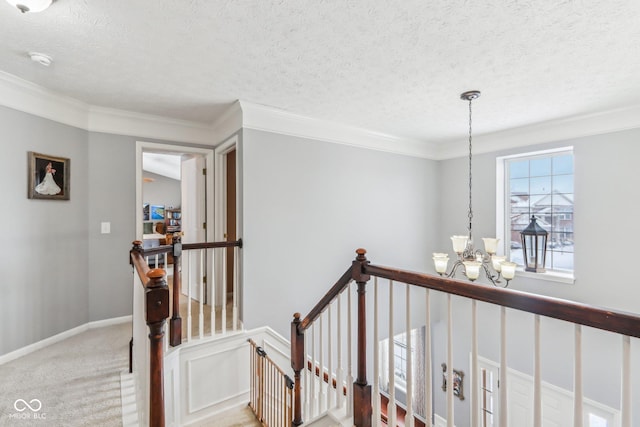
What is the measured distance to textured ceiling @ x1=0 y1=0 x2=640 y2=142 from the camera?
162 cm

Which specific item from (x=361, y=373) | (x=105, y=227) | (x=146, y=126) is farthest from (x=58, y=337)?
(x=361, y=373)

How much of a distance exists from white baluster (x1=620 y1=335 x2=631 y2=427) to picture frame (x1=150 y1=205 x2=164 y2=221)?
364 inches

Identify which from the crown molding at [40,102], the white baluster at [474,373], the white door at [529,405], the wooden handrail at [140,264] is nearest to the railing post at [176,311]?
the wooden handrail at [140,264]

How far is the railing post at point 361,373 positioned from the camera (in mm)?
1578

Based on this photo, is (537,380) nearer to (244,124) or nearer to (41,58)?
(244,124)

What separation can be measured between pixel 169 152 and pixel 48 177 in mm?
1149

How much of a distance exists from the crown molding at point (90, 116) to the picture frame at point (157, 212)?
558 cm

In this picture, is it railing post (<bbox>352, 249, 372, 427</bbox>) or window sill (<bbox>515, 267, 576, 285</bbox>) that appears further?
window sill (<bbox>515, 267, 576, 285</bbox>)

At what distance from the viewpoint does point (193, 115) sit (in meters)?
Answer: 3.27

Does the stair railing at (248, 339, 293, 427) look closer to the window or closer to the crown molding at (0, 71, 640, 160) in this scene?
the crown molding at (0, 71, 640, 160)

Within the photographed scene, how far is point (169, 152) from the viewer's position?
3506 millimetres

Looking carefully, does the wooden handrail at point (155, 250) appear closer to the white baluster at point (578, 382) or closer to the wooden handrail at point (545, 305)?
the wooden handrail at point (545, 305)

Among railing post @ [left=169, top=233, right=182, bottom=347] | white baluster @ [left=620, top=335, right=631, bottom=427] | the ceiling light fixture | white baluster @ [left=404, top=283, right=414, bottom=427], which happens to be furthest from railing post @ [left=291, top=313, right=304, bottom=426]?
the ceiling light fixture

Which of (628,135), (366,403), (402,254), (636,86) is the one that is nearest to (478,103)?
(636,86)
